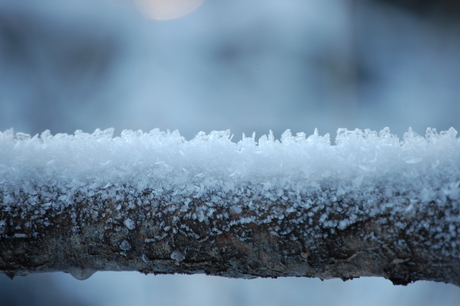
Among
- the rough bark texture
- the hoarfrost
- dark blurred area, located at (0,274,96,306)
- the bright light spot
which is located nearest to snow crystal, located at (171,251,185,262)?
the rough bark texture

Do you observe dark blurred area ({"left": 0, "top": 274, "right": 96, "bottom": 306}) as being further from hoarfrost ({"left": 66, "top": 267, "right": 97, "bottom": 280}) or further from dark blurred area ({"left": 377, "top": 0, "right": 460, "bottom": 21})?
dark blurred area ({"left": 377, "top": 0, "right": 460, "bottom": 21})

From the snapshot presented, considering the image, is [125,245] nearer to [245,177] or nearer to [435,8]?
[245,177]

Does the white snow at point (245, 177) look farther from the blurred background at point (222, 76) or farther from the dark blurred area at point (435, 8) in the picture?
the dark blurred area at point (435, 8)

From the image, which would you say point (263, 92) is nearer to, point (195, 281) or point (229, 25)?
point (229, 25)

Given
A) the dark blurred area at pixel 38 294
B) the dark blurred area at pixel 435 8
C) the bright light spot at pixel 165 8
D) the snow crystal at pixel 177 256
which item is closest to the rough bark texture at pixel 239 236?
the snow crystal at pixel 177 256

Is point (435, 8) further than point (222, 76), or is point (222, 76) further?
point (222, 76)

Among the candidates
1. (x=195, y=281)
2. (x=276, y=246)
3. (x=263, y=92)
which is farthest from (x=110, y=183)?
(x=263, y=92)

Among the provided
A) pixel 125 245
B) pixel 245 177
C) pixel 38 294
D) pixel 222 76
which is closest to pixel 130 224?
pixel 125 245
